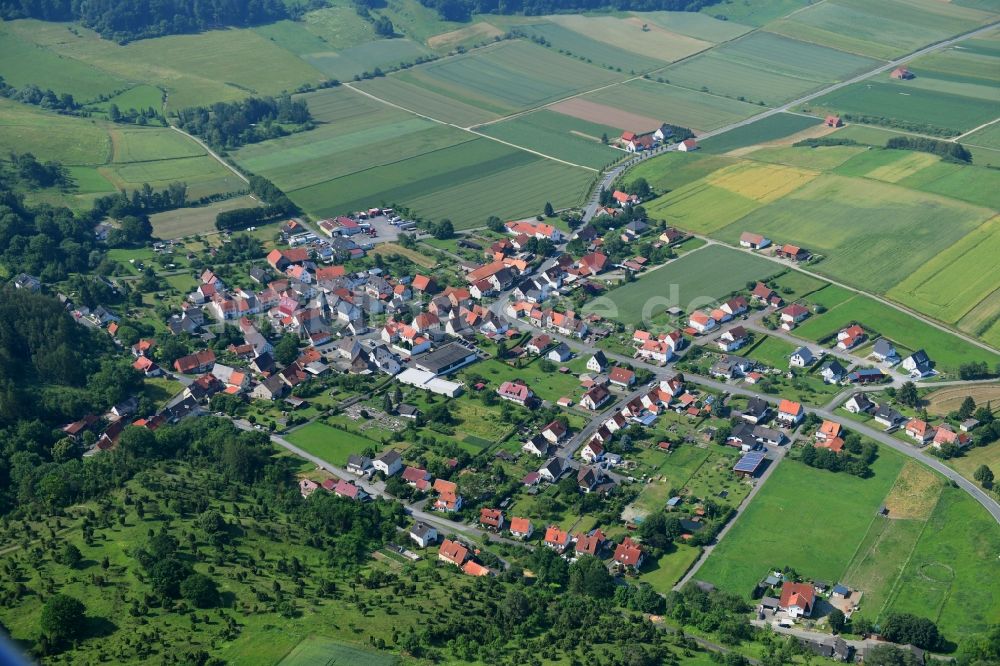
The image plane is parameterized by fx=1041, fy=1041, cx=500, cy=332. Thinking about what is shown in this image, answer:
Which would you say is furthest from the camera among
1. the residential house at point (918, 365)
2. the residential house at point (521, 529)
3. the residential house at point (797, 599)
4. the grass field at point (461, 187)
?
the grass field at point (461, 187)

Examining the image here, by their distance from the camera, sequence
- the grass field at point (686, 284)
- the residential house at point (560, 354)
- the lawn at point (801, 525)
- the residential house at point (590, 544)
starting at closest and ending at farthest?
the lawn at point (801, 525) < the residential house at point (590, 544) < the residential house at point (560, 354) < the grass field at point (686, 284)

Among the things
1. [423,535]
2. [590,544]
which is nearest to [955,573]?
[590,544]

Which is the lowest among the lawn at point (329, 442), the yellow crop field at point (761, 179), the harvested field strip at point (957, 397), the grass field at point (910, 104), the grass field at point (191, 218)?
the lawn at point (329, 442)

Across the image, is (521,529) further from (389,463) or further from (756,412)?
(756,412)

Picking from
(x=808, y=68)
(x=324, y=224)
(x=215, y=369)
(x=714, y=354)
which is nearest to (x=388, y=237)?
(x=324, y=224)

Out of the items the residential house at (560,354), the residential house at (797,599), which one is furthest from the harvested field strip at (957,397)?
the residential house at (560,354)

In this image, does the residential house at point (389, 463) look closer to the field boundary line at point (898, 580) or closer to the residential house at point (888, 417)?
the field boundary line at point (898, 580)
